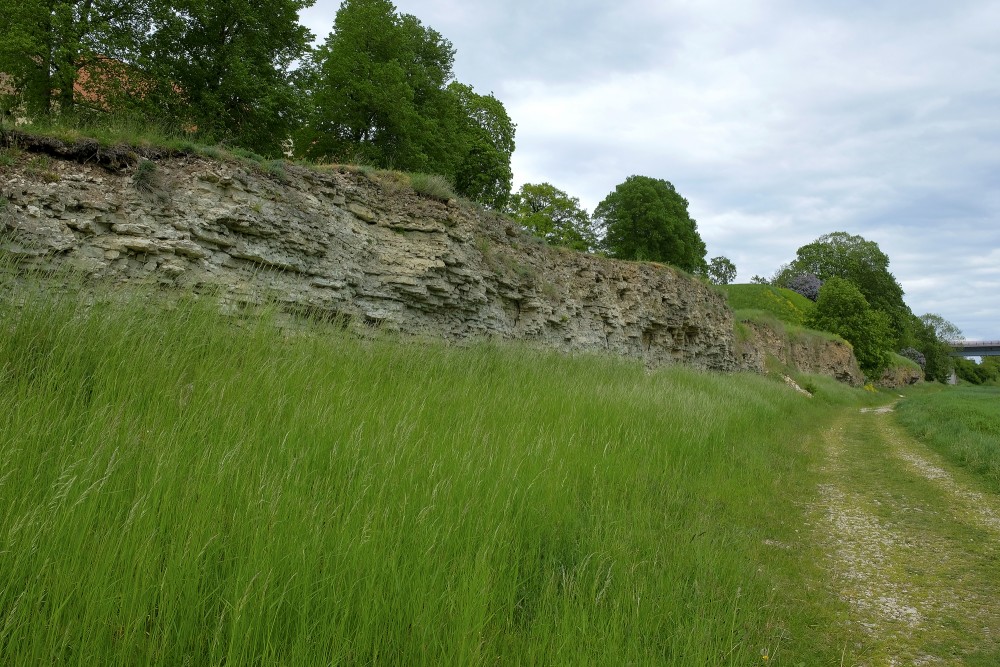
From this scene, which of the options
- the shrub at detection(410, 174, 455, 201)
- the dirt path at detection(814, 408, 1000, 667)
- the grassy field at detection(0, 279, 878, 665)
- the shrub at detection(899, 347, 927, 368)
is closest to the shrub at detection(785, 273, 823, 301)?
the shrub at detection(899, 347, 927, 368)

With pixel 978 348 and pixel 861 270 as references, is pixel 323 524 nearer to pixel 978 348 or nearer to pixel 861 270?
pixel 861 270

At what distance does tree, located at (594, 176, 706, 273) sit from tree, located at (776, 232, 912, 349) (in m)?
28.1

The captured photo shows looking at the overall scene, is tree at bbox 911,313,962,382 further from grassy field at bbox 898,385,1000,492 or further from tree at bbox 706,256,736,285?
grassy field at bbox 898,385,1000,492

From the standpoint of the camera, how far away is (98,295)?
4941 mm

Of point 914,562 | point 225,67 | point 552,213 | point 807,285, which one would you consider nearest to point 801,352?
point 552,213

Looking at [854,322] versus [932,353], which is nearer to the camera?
[854,322]

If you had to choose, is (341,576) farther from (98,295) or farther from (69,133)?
(69,133)

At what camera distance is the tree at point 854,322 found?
141 feet

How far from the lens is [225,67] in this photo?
13.9 meters

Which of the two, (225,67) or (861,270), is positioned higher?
(861,270)

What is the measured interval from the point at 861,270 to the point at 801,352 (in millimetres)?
32726

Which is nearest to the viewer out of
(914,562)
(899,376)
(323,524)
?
(323,524)

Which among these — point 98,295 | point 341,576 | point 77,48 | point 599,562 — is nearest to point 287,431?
point 341,576

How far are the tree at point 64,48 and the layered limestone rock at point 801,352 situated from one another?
1194 inches
